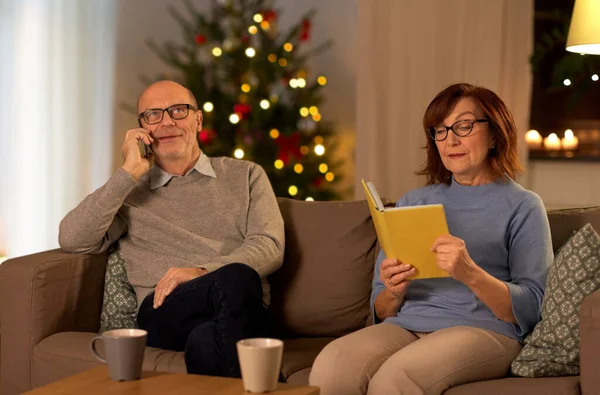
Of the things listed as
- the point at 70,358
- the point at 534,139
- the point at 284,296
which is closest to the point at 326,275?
the point at 284,296

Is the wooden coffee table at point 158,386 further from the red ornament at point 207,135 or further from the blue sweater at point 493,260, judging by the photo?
the red ornament at point 207,135

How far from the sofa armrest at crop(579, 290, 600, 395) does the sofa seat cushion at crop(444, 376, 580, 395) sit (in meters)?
0.06

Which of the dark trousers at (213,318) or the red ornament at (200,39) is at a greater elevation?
the red ornament at (200,39)

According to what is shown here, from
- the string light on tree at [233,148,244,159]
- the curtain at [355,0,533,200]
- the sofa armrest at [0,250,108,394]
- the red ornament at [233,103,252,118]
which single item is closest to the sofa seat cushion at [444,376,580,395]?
the sofa armrest at [0,250,108,394]

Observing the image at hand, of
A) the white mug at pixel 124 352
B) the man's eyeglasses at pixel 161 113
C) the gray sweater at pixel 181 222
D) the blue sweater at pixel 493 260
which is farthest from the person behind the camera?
the man's eyeglasses at pixel 161 113

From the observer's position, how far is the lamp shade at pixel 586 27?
2.91m

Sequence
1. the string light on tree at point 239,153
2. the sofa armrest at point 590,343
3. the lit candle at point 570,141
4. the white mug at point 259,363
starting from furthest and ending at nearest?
the string light on tree at point 239,153 < the lit candle at point 570,141 < the sofa armrest at point 590,343 < the white mug at point 259,363

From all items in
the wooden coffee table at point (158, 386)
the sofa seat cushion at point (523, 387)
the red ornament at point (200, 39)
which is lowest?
the sofa seat cushion at point (523, 387)

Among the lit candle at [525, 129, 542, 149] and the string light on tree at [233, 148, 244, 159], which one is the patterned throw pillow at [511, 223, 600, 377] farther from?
the string light on tree at [233, 148, 244, 159]

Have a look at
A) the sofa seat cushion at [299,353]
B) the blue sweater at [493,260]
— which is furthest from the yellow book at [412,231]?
the sofa seat cushion at [299,353]

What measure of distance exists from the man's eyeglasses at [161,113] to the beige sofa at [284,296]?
438 millimetres

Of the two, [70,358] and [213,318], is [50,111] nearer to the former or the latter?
[70,358]

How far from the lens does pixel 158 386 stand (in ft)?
6.01

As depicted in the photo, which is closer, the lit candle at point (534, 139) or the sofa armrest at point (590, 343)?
the sofa armrest at point (590, 343)
